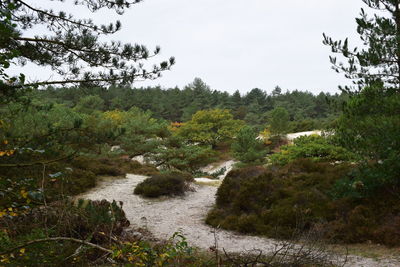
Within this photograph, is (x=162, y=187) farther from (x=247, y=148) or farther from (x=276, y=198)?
(x=247, y=148)

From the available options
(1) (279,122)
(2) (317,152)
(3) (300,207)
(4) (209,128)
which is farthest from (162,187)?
(1) (279,122)

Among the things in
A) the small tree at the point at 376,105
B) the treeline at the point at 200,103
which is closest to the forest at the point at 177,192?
the small tree at the point at 376,105

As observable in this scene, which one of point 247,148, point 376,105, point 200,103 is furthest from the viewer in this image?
point 200,103

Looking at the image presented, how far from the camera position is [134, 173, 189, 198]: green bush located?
371 inches

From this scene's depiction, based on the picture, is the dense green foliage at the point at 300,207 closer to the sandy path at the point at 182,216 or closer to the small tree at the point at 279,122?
the sandy path at the point at 182,216

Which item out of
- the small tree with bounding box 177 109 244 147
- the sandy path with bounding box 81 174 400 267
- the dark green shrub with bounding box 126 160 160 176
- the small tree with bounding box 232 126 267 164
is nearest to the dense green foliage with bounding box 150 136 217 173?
the dark green shrub with bounding box 126 160 160 176

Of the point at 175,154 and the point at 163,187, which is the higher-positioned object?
the point at 175,154

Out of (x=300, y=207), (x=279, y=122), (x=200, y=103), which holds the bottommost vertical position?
(x=300, y=207)

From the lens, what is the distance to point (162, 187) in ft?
31.6

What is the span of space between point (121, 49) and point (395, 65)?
504 centimetres

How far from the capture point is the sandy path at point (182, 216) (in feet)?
19.1

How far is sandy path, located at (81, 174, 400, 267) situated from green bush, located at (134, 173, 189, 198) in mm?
233

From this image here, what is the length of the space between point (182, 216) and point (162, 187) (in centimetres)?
182

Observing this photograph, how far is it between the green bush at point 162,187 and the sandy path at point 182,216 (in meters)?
0.23
